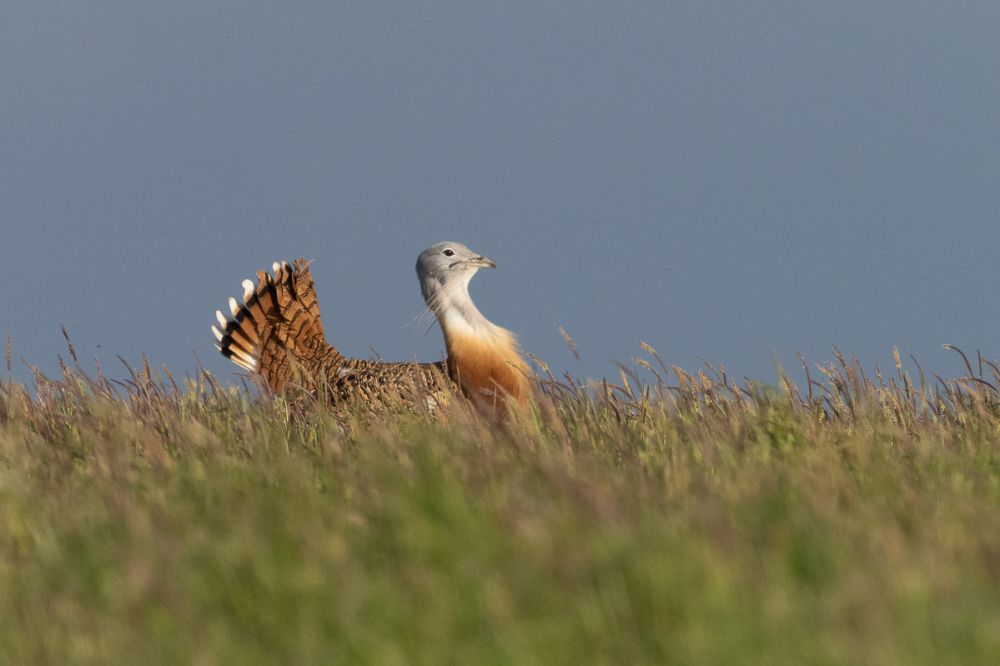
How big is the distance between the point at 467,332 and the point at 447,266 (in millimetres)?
665

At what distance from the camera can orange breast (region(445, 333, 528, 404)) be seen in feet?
25.5

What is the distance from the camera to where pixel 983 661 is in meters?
2.63

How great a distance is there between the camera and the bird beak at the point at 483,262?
863 cm

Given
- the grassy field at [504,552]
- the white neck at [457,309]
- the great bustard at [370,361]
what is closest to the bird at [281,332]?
the great bustard at [370,361]

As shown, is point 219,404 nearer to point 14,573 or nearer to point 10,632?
point 14,573

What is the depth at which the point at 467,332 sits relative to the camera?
8094mm

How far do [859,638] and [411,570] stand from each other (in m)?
1.17

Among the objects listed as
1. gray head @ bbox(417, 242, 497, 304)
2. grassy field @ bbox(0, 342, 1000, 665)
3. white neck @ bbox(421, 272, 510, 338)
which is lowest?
grassy field @ bbox(0, 342, 1000, 665)

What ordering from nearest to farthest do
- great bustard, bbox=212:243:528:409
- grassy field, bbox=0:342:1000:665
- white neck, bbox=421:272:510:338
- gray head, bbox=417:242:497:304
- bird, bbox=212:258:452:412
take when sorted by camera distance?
grassy field, bbox=0:342:1000:665, great bustard, bbox=212:243:528:409, white neck, bbox=421:272:510:338, gray head, bbox=417:242:497:304, bird, bbox=212:258:452:412

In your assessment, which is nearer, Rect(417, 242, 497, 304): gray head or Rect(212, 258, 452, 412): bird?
Rect(417, 242, 497, 304): gray head

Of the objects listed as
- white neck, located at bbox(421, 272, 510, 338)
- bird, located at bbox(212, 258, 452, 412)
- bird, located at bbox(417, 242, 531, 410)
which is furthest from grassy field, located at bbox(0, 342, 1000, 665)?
bird, located at bbox(212, 258, 452, 412)

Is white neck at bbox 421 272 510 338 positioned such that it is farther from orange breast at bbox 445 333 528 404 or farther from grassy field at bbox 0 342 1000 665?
grassy field at bbox 0 342 1000 665

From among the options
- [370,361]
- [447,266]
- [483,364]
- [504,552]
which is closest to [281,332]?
[370,361]

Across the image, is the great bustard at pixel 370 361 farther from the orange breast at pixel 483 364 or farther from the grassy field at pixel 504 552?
the grassy field at pixel 504 552
